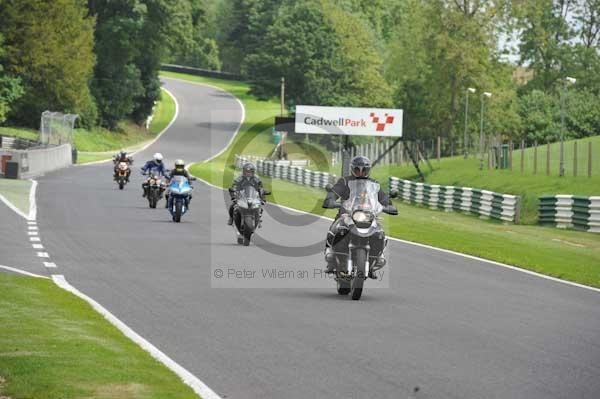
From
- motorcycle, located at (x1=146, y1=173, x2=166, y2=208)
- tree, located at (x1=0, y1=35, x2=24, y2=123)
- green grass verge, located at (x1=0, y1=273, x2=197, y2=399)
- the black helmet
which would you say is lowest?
green grass verge, located at (x1=0, y1=273, x2=197, y2=399)

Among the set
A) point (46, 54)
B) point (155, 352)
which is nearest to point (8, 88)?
point (46, 54)

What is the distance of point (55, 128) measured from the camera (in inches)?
2736

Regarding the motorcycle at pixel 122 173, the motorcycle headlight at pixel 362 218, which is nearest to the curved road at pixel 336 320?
the motorcycle headlight at pixel 362 218

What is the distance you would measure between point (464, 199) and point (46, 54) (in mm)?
48905

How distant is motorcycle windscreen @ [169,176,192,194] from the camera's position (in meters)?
31.0

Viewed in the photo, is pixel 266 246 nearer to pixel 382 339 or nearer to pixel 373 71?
pixel 382 339

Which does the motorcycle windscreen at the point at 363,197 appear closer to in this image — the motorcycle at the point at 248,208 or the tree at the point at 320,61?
the motorcycle at the point at 248,208

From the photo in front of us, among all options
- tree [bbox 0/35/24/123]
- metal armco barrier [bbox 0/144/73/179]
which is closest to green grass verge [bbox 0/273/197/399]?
metal armco barrier [bbox 0/144/73/179]

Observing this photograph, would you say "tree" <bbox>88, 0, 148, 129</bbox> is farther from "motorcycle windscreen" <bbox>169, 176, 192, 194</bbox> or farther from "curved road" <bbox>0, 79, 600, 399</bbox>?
"curved road" <bbox>0, 79, 600, 399</bbox>

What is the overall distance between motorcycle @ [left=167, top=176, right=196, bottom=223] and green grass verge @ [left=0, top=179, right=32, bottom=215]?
4.32 meters

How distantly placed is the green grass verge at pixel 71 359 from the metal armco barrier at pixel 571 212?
25.4m

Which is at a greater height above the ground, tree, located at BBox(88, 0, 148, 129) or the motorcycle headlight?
tree, located at BBox(88, 0, 148, 129)

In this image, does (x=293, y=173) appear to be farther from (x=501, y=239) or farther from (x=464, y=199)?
(x=501, y=239)

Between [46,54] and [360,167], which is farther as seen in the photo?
[46,54]
